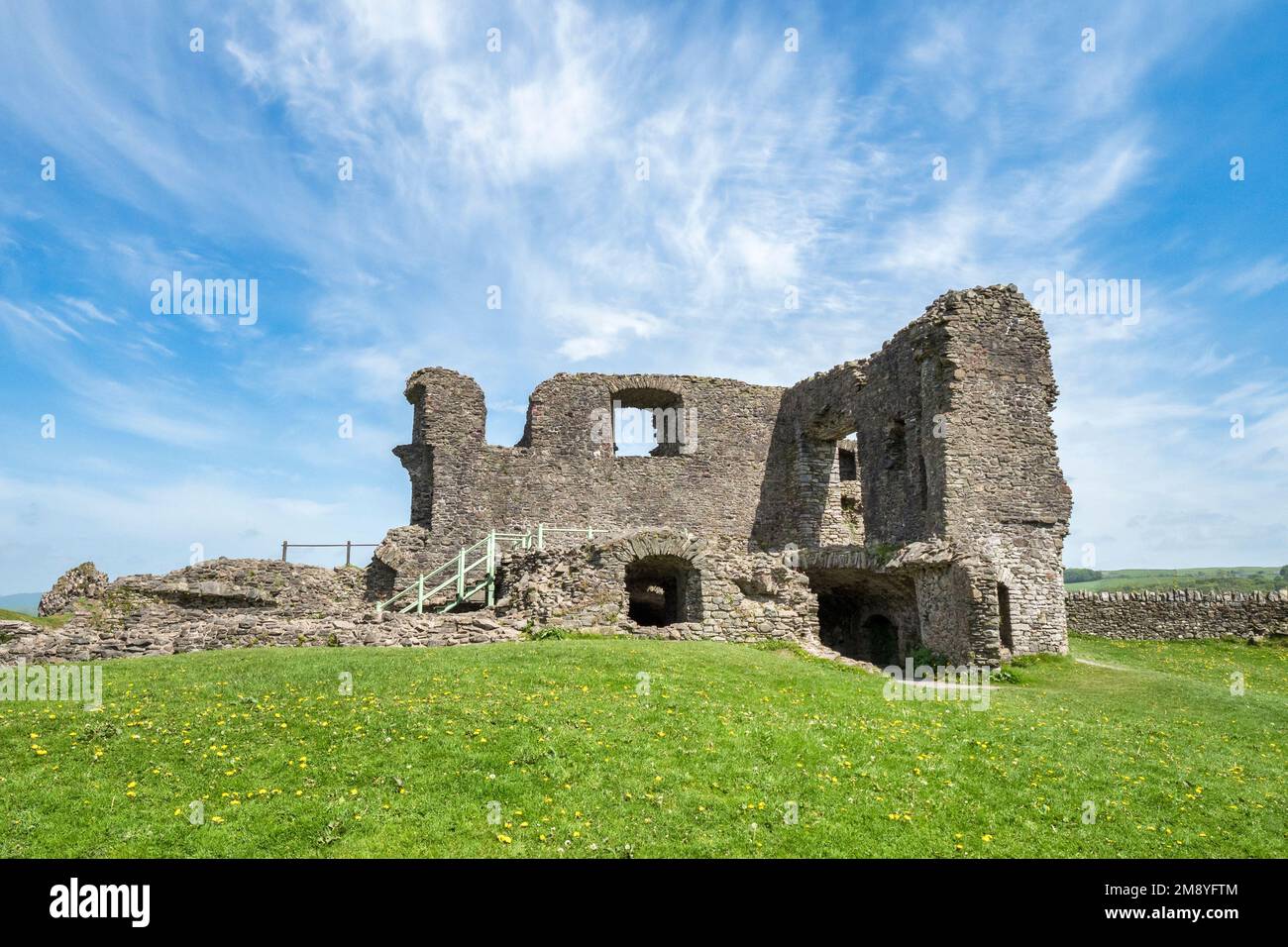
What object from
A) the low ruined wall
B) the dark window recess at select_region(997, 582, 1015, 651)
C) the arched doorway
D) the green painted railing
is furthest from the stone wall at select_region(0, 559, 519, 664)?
the low ruined wall

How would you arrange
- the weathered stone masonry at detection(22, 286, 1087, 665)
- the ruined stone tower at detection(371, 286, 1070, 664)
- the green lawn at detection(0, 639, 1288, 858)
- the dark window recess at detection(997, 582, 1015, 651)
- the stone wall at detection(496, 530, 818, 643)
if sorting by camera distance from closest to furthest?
the green lawn at detection(0, 639, 1288, 858) < the stone wall at detection(496, 530, 818, 643) < the weathered stone masonry at detection(22, 286, 1087, 665) < the ruined stone tower at detection(371, 286, 1070, 664) < the dark window recess at detection(997, 582, 1015, 651)

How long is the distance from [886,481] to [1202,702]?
13.1m

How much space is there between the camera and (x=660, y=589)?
28922 millimetres

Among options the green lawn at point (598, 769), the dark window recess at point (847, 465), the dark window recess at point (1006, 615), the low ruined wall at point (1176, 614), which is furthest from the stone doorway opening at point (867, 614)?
the dark window recess at point (847, 465)

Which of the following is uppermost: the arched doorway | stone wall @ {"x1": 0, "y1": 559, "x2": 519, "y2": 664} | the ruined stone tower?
the ruined stone tower

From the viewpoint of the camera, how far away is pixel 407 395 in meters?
33.3

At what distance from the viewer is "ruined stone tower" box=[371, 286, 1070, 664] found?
21359mm

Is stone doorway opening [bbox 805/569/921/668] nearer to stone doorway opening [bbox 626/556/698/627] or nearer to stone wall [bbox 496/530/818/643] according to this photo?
stone wall [bbox 496/530/818/643]

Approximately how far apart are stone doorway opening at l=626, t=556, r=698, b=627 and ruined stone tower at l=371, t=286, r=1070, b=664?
0.08 meters

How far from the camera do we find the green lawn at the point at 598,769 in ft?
26.1

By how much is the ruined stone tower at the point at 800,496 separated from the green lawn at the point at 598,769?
639 cm

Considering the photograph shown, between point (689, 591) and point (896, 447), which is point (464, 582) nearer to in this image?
point (689, 591)

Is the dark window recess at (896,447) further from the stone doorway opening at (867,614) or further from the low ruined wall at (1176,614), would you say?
the low ruined wall at (1176,614)

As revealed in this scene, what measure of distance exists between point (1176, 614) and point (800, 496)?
15540 millimetres
